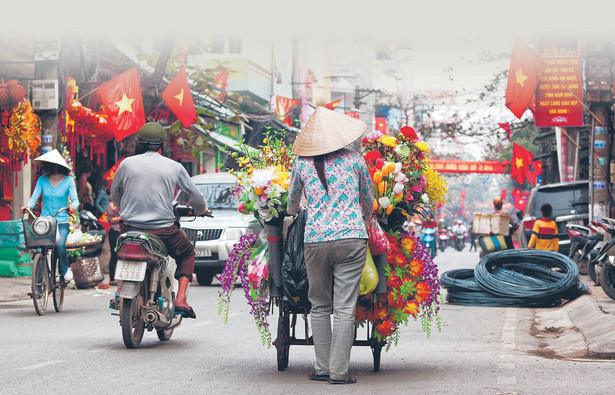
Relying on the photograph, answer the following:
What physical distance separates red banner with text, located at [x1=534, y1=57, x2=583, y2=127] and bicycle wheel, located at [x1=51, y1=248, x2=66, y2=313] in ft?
38.6

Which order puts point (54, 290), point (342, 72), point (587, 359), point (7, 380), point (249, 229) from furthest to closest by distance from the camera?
point (342, 72), point (249, 229), point (54, 290), point (587, 359), point (7, 380)

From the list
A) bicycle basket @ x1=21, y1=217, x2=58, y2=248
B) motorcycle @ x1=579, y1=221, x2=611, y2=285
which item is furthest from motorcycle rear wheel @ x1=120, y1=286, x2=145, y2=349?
motorcycle @ x1=579, y1=221, x2=611, y2=285

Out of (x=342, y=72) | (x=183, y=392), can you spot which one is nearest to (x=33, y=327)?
(x=183, y=392)

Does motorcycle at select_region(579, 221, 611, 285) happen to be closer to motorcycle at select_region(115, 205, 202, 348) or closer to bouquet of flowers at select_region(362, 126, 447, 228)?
bouquet of flowers at select_region(362, 126, 447, 228)

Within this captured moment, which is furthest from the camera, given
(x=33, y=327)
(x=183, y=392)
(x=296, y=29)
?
(x=296, y=29)

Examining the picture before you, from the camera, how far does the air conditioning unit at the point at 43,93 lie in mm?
15375

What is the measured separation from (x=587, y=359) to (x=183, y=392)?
3.56 meters

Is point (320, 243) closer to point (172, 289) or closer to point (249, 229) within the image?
point (172, 289)

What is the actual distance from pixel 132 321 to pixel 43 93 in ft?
26.7

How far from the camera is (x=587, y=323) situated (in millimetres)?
10625

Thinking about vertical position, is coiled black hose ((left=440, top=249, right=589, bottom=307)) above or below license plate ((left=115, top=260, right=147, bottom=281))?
below

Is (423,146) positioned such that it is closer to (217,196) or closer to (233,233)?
(233,233)

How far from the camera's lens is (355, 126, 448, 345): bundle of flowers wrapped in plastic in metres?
6.89

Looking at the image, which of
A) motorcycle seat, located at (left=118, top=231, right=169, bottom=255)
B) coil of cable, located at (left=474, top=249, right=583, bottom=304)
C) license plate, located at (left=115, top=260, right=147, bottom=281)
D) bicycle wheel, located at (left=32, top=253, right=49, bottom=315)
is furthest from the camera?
coil of cable, located at (left=474, top=249, right=583, bottom=304)
